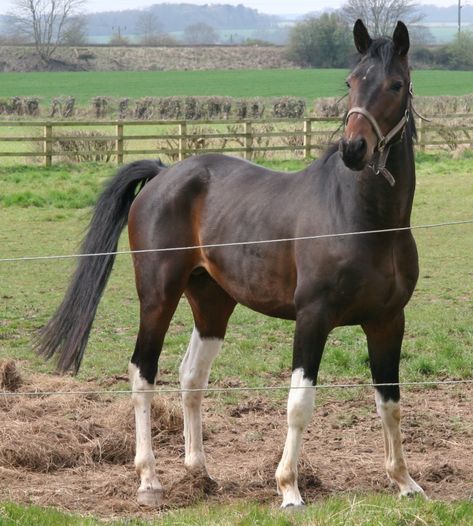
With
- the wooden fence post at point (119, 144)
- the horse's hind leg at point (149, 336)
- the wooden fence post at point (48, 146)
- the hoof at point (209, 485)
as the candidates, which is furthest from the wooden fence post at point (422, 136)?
the hoof at point (209, 485)

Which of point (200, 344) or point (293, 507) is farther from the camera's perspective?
point (200, 344)

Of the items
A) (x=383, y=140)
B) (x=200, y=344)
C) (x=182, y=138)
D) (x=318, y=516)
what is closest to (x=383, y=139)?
(x=383, y=140)

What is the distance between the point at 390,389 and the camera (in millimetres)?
6031

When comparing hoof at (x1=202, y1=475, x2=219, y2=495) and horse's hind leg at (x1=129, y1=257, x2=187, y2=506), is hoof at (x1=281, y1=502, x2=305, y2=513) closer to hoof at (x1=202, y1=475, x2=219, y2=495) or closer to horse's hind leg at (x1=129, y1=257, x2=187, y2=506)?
hoof at (x1=202, y1=475, x2=219, y2=495)

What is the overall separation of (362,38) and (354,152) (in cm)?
82

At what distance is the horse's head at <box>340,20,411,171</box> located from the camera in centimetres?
528

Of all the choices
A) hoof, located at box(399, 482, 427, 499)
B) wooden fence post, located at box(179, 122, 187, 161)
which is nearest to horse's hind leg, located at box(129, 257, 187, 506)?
hoof, located at box(399, 482, 427, 499)

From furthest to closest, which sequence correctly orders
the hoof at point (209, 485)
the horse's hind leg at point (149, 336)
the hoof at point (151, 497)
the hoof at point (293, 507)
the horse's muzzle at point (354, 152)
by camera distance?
the horse's hind leg at point (149, 336) → the hoof at point (209, 485) → the hoof at point (151, 497) → the hoof at point (293, 507) → the horse's muzzle at point (354, 152)

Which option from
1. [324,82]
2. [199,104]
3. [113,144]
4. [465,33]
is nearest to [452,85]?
[324,82]

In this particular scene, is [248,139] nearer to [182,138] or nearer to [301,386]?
[182,138]

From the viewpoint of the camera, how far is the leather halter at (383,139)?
5305 millimetres

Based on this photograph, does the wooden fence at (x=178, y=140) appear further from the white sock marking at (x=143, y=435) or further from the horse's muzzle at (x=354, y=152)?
the horse's muzzle at (x=354, y=152)

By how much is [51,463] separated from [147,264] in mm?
1451

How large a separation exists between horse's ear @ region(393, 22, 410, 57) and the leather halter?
210 mm
